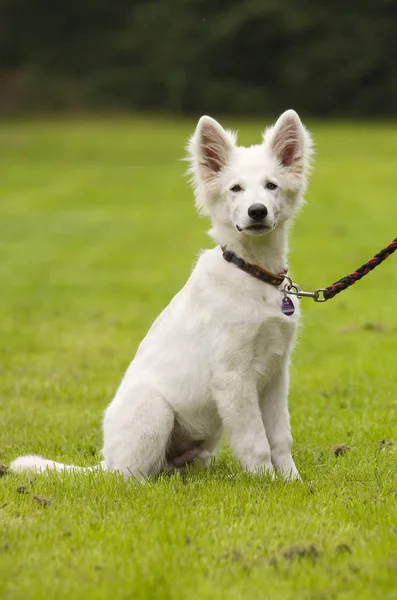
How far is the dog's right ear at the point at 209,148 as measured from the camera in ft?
16.9

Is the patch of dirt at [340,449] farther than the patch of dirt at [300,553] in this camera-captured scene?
Yes

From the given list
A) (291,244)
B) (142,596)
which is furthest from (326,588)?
(291,244)

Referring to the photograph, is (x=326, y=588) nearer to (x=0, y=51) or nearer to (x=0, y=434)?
(x=0, y=434)

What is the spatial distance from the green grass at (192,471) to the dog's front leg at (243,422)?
0.37 feet

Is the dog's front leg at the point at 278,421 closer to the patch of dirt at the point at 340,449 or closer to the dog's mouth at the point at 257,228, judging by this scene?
the patch of dirt at the point at 340,449

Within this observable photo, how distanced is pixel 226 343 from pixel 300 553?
1466 mm

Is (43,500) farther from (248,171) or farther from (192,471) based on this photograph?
(248,171)

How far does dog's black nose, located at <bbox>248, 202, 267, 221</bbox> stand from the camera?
15.9 feet

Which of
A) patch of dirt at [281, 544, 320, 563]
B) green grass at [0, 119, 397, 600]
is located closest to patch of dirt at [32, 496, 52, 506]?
green grass at [0, 119, 397, 600]

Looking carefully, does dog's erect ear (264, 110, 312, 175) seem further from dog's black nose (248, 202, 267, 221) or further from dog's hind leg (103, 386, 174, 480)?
dog's hind leg (103, 386, 174, 480)

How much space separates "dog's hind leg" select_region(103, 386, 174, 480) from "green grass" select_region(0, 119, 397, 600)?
0.19 m

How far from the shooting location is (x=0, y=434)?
21.2 feet

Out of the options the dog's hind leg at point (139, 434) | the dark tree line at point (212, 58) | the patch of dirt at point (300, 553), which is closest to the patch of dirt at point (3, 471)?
the dog's hind leg at point (139, 434)

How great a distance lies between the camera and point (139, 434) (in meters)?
4.97
